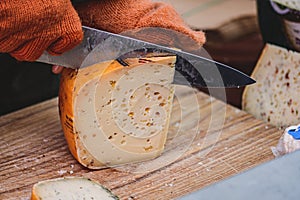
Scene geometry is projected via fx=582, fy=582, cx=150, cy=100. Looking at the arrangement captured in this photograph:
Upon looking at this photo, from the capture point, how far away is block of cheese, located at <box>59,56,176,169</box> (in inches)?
46.2

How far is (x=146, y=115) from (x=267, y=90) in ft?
1.19

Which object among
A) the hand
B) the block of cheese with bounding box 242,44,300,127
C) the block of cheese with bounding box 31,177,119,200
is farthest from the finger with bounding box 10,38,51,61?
the block of cheese with bounding box 242,44,300,127

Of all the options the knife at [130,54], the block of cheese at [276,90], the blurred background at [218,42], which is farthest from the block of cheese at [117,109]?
the block of cheese at [276,90]

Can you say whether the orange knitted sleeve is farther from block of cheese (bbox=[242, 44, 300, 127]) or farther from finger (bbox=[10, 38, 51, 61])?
block of cheese (bbox=[242, 44, 300, 127])

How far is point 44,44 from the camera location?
106cm

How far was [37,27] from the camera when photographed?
1021 mm

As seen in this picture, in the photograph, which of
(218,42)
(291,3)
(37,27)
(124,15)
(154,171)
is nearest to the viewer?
(37,27)

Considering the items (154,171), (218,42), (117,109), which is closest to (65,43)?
(117,109)

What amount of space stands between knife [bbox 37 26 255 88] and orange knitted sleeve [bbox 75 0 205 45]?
3 centimetres

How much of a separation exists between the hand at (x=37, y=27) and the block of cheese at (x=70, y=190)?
0.24m

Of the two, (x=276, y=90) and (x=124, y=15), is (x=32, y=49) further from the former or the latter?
(x=276, y=90)

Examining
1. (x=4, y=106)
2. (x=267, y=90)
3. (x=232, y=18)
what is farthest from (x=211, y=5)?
(x=4, y=106)

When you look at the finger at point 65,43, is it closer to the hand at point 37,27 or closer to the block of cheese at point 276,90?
the hand at point 37,27

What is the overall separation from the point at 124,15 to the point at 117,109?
200 millimetres
